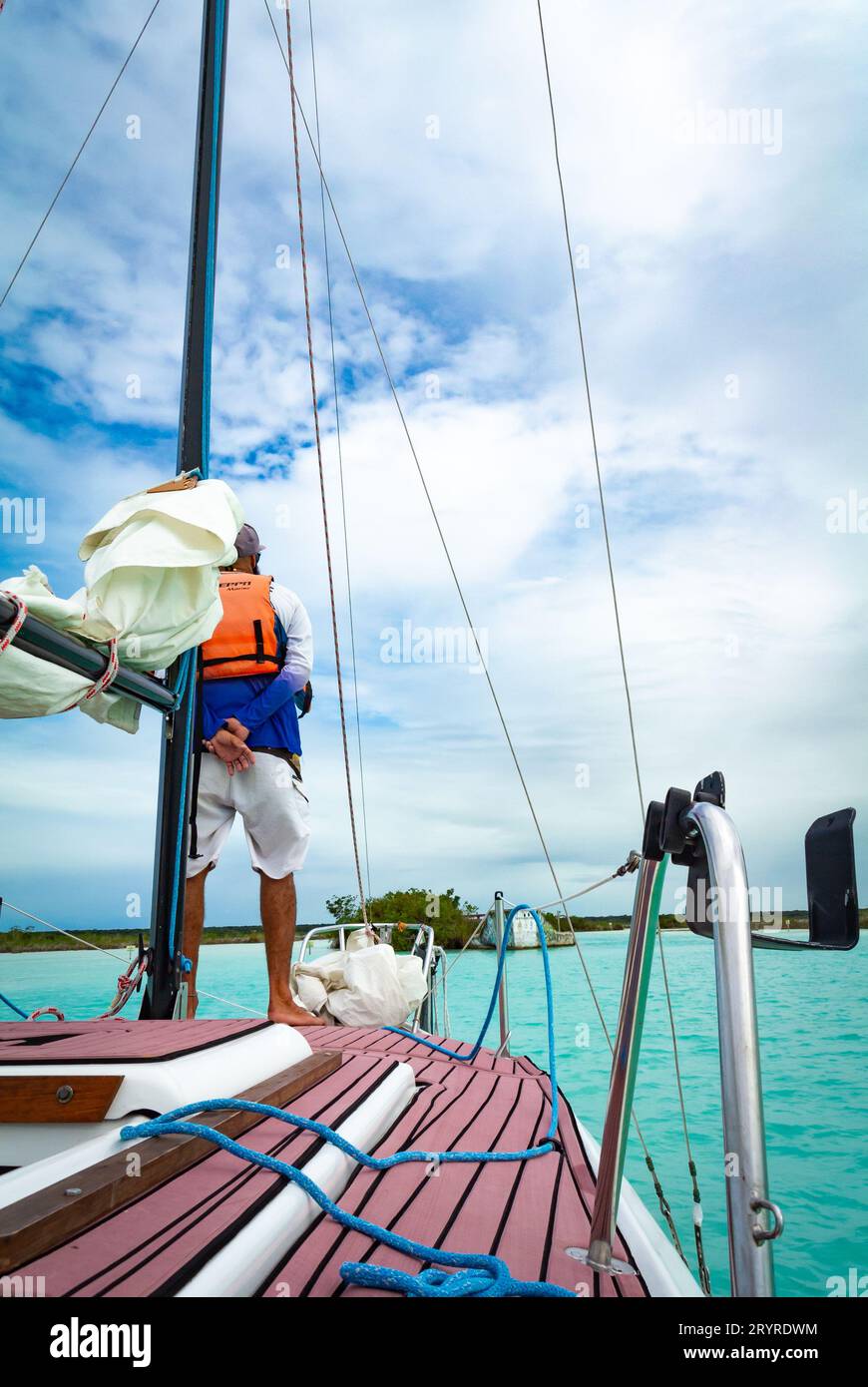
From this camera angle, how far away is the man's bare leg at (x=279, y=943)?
3.12 meters

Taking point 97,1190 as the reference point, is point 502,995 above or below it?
below

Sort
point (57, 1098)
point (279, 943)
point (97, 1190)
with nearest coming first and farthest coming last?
point (97, 1190) < point (57, 1098) < point (279, 943)

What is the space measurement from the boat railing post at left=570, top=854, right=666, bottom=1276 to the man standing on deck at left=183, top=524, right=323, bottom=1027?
2.20 m

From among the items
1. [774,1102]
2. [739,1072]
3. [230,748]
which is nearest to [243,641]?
[230,748]

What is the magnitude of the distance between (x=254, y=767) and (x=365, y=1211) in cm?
212

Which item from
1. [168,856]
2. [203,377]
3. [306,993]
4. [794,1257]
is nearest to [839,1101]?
[794,1257]

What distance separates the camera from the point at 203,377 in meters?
3.21

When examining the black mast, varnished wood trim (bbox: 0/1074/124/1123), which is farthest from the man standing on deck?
varnished wood trim (bbox: 0/1074/124/1123)

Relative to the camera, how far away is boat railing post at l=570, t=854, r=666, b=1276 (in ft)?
3.77

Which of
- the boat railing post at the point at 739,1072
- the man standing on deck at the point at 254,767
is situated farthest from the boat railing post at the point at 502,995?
the boat railing post at the point at 739,1072

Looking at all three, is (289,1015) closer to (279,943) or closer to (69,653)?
(279,943)

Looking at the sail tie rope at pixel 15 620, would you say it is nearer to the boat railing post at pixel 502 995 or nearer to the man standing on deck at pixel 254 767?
the man standing on deck at pixel 254 767

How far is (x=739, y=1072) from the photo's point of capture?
0.84 m
